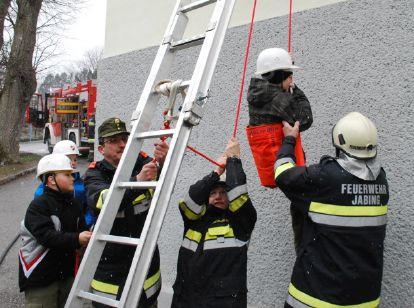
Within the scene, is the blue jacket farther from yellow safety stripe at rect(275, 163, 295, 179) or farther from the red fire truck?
the red fire truck

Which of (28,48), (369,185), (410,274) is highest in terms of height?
(28,48)

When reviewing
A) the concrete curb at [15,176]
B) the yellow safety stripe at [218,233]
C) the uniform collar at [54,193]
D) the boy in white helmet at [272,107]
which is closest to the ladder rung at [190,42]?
the boy in white helmet at [272,107]

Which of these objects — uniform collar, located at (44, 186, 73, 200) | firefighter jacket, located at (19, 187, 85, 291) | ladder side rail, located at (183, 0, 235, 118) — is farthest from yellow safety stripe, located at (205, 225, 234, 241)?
uniform collar, located at (44, 186, 73, 200)

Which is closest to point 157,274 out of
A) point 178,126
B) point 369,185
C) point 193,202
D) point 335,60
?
point 193,202

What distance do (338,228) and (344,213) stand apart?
0.08 metres

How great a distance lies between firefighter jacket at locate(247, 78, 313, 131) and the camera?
7.48 feet

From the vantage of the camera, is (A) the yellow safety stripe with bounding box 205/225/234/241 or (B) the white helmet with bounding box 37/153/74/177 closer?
(A) the yellow safety stripe with bounding box 205/225/234/241

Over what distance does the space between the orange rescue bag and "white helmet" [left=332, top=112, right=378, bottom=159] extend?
0.25 meters

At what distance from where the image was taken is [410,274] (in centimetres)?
264

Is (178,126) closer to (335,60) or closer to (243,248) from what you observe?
(243,248)

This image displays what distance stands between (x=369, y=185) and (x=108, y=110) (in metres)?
3.42

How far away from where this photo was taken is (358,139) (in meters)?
2.12

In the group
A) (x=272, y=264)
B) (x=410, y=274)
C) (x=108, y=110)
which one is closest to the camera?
(x=410, y=274)

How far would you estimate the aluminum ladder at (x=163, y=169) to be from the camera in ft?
6.48
